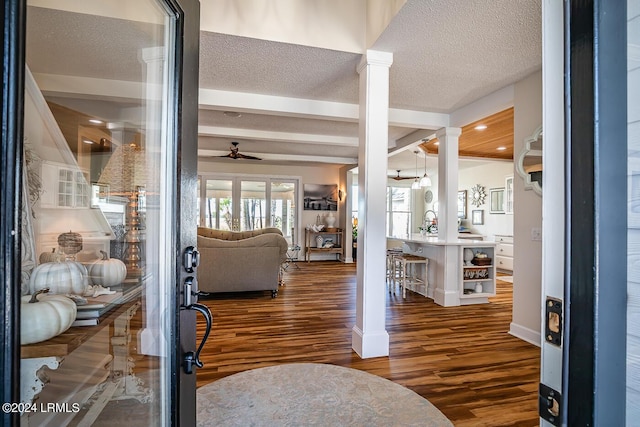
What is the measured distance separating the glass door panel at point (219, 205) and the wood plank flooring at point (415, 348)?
3700 mm

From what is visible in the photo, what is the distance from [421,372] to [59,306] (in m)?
2.39

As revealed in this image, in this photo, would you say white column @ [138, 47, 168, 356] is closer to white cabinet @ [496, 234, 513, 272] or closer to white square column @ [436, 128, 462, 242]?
white square column @ [436, 128, 462, 242]

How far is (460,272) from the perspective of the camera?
4.24m

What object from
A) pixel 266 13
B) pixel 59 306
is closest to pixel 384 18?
pixel 266 13

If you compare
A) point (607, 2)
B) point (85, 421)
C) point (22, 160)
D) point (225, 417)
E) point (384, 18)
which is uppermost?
point (384, 18)

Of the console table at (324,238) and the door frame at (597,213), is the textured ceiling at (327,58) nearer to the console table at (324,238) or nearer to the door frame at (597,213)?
the door frame at (597,213)

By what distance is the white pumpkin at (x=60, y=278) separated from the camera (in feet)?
1.83

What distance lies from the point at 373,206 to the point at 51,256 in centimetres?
220

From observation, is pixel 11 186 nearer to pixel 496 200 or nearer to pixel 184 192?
pixel 184 192

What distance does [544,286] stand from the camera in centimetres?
57

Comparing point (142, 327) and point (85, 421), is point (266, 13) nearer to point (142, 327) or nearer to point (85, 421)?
point (142, 327)

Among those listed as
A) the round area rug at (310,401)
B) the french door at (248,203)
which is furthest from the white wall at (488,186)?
the round area rug at (310,401)

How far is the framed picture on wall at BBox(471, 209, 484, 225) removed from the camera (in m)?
8.02

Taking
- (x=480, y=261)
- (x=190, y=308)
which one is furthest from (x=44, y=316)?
(x=480, y=261)
